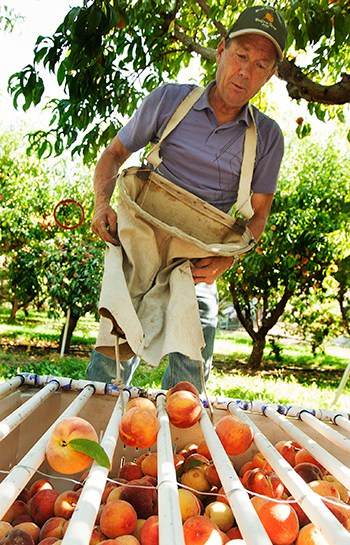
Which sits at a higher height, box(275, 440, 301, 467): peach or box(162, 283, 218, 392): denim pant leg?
box(162, 283, 218, 392): denim pant leg

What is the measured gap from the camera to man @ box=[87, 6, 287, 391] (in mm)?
1855

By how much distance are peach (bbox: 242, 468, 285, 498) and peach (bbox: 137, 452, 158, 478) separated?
10.4 inches

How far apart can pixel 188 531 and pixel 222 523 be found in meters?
0.19

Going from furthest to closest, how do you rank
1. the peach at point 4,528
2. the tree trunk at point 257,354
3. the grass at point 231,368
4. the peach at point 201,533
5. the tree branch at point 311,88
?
the tree trunk at point 257,354
the grass at point 231,368
the tree branch at point 311,88
the peach at point 4,528
the peach at point 201,533

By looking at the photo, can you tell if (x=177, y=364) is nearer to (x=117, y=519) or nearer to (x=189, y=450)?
(x=189, y=450)

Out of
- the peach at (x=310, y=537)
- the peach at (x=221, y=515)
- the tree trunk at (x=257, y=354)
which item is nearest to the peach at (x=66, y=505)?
the peach at (x=221, y=515)

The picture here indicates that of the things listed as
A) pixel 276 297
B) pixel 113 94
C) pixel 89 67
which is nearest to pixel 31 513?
pixel 89 67

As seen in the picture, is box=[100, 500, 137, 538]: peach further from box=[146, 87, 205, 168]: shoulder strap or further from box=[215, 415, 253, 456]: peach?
box=[146, 87, 205, 168]: shoulder strap

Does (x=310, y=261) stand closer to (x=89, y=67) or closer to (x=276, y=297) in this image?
(x=276, y=297)

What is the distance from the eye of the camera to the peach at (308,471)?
56.1 inches

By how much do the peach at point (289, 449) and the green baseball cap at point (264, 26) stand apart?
1358 mm

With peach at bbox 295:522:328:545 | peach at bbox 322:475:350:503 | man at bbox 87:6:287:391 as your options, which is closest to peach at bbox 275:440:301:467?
peach at bbox 322:475:350:503

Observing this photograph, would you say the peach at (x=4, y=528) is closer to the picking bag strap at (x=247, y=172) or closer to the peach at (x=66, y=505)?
the peach at (x=66, y=505)

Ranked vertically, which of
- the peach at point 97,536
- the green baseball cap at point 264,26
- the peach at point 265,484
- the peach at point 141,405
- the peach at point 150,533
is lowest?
the peach at point 97,536
